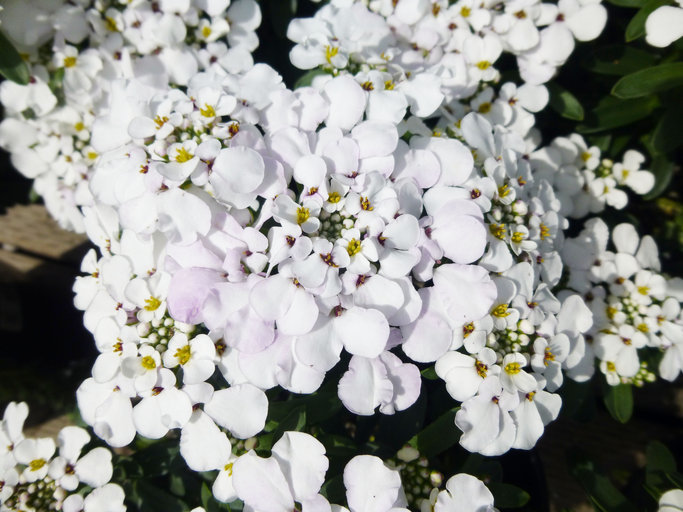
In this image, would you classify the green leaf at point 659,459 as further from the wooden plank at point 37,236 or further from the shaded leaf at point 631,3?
the wooden plank at point 37,236

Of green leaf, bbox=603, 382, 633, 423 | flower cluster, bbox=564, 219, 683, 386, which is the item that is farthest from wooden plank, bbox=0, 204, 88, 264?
green leaf, bbox=603, 382, 633, 423

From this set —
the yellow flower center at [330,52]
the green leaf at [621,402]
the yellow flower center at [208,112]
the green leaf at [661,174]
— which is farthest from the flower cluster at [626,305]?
the yellow flower center at [208,112]

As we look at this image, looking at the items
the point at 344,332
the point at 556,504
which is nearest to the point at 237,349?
the point at 344,332

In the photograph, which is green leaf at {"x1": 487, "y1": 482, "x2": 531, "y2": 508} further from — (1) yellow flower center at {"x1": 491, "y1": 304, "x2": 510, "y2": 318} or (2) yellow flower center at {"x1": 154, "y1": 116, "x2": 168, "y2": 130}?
(2) yellow flower center at {"x1": 154, "y1": 116, "x2": 168, "y2": 130}

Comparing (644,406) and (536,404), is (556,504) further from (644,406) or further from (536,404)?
(536,404)

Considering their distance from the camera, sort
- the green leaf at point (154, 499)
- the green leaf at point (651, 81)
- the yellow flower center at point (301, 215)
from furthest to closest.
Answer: the green leaf at point (651, 81)
the green leaf at point (154, 499)
the yellow flower center at point (301, 215)
